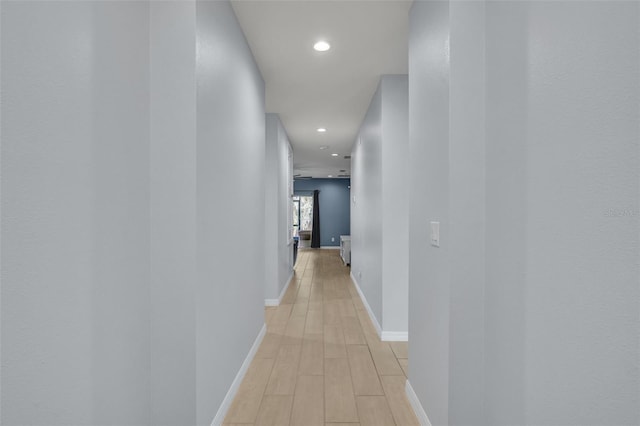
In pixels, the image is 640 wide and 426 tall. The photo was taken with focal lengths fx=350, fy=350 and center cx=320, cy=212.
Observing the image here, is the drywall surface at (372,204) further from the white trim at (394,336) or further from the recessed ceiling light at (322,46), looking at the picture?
the recessed ceiling light at (322,46)

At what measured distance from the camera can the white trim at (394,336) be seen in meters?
3.43

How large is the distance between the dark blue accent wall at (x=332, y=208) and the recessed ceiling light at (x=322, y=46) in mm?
10157

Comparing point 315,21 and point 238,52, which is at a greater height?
point 315,21

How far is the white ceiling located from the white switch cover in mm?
1487

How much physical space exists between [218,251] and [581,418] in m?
1.69

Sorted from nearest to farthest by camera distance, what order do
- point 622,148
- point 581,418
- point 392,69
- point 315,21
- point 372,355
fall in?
point 622,148 → point 581,418 → point 315,21 → point 372,355 → point 392,69

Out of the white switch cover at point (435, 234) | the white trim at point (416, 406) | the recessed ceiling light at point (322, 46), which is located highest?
the recessed ceiling light at point (322, 46)

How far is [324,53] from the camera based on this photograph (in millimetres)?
3002

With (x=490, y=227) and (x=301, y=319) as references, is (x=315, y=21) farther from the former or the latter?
(x=301, y=319)

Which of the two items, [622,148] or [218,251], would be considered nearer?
[622,148]

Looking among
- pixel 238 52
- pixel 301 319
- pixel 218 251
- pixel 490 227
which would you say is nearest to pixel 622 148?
pixel 490 227

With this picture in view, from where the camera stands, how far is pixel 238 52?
2.51 m

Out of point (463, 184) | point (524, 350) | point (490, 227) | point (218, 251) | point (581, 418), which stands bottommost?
point (581, 418)

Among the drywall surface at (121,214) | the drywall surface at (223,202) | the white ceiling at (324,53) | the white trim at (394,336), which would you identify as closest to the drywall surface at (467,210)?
the white ceiling at (324,53)
